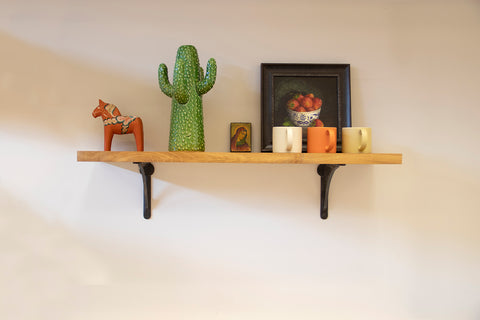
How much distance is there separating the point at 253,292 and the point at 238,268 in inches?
3.4

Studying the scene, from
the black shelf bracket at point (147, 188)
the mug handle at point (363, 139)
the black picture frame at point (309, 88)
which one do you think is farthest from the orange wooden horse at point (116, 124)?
the mug handle at point (363, 139)

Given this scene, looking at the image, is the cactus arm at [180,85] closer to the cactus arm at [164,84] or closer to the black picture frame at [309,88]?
the cactus arm at [164,84]

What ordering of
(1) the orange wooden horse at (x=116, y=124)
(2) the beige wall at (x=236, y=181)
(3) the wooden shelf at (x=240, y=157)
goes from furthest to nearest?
(2) the beige wall at (x=236, y=181)
(1) the orange wooden horse at (x=116, y=124)
(3) the wooden shelf at (x=240, y=157)

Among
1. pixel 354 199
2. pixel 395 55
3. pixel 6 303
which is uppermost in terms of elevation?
pixel 395 55

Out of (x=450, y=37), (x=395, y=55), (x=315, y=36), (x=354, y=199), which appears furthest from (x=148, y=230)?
(x=450, y=37)

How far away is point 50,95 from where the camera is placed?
46.2 inches

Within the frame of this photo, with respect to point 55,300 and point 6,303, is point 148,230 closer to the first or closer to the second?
point 55,300

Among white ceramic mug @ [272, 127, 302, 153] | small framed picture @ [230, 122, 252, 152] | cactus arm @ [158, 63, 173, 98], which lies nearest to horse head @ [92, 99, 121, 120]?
cactus arm @ [158, 63, 173, 98]

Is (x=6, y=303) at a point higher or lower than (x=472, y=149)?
lower

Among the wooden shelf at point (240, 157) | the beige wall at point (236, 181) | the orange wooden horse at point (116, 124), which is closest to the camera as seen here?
the wooden shelf at point (240, 157)

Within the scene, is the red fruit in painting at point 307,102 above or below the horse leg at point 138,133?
above

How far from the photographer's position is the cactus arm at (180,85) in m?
1.00

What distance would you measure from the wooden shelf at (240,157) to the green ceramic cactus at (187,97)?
2.8 inches

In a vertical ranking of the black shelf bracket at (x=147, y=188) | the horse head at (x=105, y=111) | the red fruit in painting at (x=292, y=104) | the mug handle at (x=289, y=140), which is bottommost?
the black shelf bracket at (x=147, y=188)
